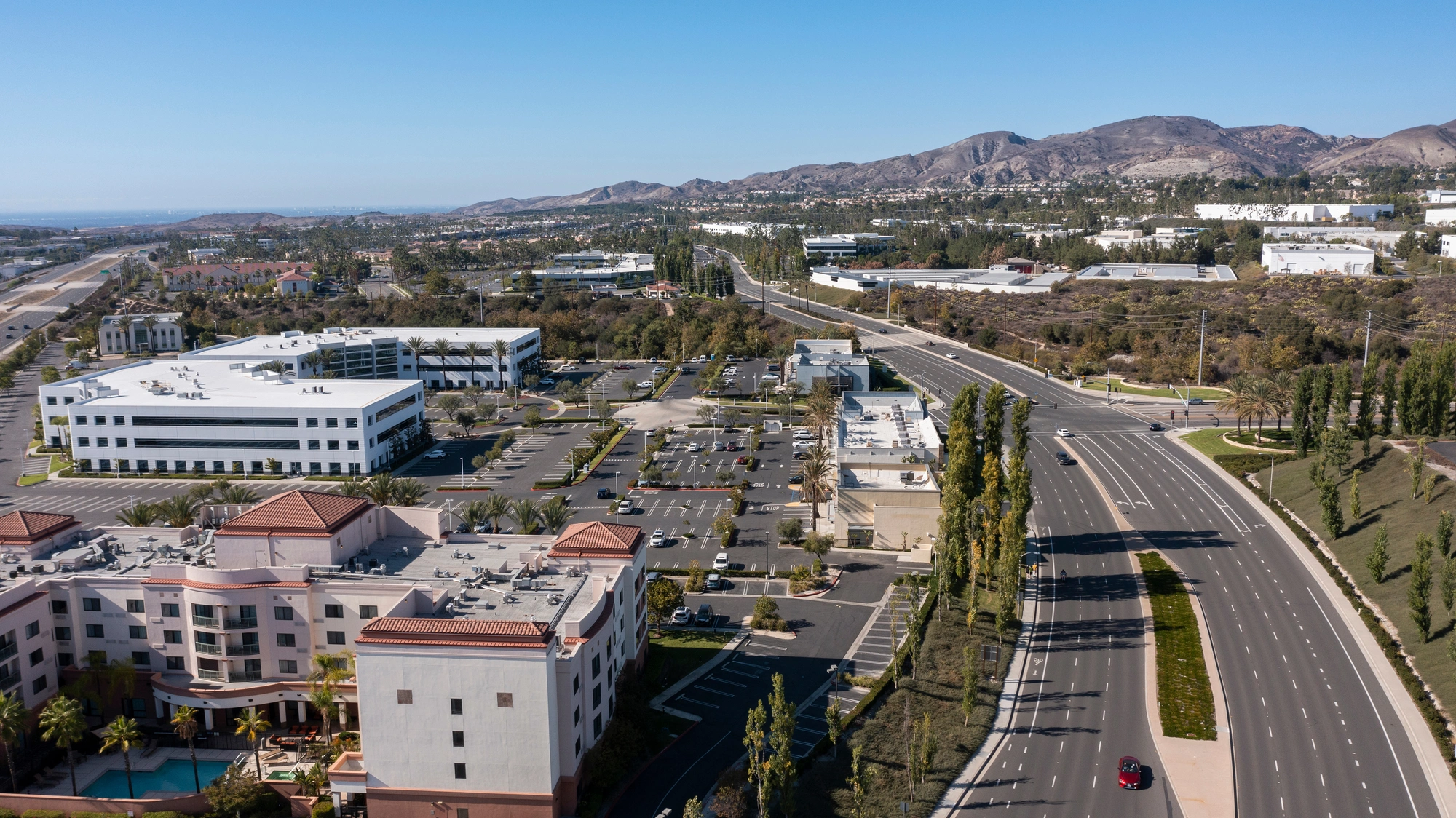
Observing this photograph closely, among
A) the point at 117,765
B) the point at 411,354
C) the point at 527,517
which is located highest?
the point at 411,354

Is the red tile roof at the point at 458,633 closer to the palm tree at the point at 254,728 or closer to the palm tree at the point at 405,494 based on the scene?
the palm tree at the point at 254,728

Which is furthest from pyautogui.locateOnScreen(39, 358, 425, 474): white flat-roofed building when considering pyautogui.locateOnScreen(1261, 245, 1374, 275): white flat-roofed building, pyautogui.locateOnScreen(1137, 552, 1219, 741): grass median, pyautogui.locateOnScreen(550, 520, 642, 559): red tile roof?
pyautogui.locateOnScreen(1261, 245, 1374, 275): white flat-roofed building

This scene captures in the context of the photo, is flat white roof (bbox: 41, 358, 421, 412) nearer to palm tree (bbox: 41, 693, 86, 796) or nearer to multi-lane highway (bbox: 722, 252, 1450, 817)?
palm tree (bbox: 41, 693, 86, 796)

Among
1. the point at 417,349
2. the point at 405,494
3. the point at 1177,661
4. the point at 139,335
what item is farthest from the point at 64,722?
the point at 139,335

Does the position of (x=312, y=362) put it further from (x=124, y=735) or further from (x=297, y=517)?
(x=124, y=735)

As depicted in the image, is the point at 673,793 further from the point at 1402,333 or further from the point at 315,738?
the point at 1402,333

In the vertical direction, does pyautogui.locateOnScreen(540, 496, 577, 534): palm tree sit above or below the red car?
above

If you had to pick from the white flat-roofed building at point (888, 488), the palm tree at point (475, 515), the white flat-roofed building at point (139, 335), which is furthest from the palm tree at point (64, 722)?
the white flat-roofed building at point (139, 335)
